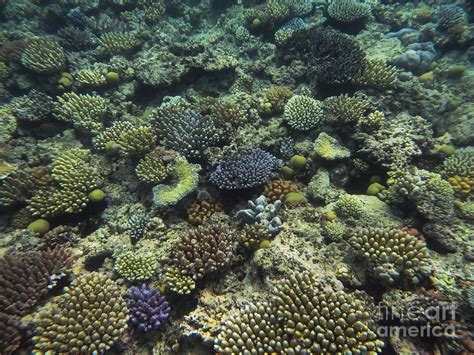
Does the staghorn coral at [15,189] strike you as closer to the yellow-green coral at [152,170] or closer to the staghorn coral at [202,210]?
the yellow-green coral at [152,170]

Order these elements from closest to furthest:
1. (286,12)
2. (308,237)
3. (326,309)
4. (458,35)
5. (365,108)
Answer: (326,309), (308,237), (365,108), (458,35), (286,12)

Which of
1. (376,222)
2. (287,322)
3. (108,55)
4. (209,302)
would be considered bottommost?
(209,302)

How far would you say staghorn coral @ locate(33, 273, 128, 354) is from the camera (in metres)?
3.81

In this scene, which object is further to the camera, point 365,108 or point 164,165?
point 365,108

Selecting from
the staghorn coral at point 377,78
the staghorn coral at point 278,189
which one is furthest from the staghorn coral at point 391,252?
the staghorn coral at point 377,78

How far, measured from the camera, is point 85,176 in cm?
606

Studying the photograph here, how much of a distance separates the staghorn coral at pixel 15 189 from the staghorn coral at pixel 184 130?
294cm

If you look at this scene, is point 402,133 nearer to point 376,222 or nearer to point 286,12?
point 376,222

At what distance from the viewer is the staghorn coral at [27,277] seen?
13.6ft

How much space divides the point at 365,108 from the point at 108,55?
8294mm

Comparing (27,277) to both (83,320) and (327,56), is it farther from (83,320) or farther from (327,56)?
(327,56)

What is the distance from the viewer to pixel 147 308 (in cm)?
427

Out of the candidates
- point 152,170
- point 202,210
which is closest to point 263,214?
point 202,210

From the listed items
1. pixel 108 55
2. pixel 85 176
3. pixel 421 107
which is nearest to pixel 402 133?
pixel 421 107
